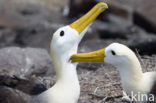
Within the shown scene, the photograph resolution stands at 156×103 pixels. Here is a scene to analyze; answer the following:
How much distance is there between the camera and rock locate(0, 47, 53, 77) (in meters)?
6.92

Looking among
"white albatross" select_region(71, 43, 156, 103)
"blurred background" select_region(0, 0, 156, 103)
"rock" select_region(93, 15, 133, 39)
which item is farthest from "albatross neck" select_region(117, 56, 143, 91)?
"rock" select_region(93, 15, 133, 39)

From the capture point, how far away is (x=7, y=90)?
3932 mm

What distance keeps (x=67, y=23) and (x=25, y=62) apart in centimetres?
524

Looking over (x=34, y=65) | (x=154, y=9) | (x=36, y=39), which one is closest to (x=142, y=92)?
(x=34, y=65)

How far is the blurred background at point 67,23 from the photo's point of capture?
19.3ft

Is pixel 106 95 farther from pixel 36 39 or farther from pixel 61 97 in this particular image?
pixel 36 39

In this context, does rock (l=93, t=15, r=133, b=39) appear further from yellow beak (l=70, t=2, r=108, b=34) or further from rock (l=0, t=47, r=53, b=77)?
yellow beak (l=70, t=2, r=108, b=34)

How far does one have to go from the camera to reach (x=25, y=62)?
7145mm

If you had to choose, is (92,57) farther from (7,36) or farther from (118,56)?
(7,36)

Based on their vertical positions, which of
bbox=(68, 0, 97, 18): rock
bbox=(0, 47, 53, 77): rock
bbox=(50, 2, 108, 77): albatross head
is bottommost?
bbox=(50, 2, 108, 77): albatross head

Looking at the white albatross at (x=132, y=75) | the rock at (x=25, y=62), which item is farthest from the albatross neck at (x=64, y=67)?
the rock at (x=25, y=62)

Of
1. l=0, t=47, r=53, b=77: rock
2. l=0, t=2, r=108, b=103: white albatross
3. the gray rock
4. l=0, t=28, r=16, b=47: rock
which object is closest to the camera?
l=0, t=2, r=108, b=103: white albatross

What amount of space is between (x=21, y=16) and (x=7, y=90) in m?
10.4

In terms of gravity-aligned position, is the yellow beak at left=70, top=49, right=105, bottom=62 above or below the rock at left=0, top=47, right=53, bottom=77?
below
